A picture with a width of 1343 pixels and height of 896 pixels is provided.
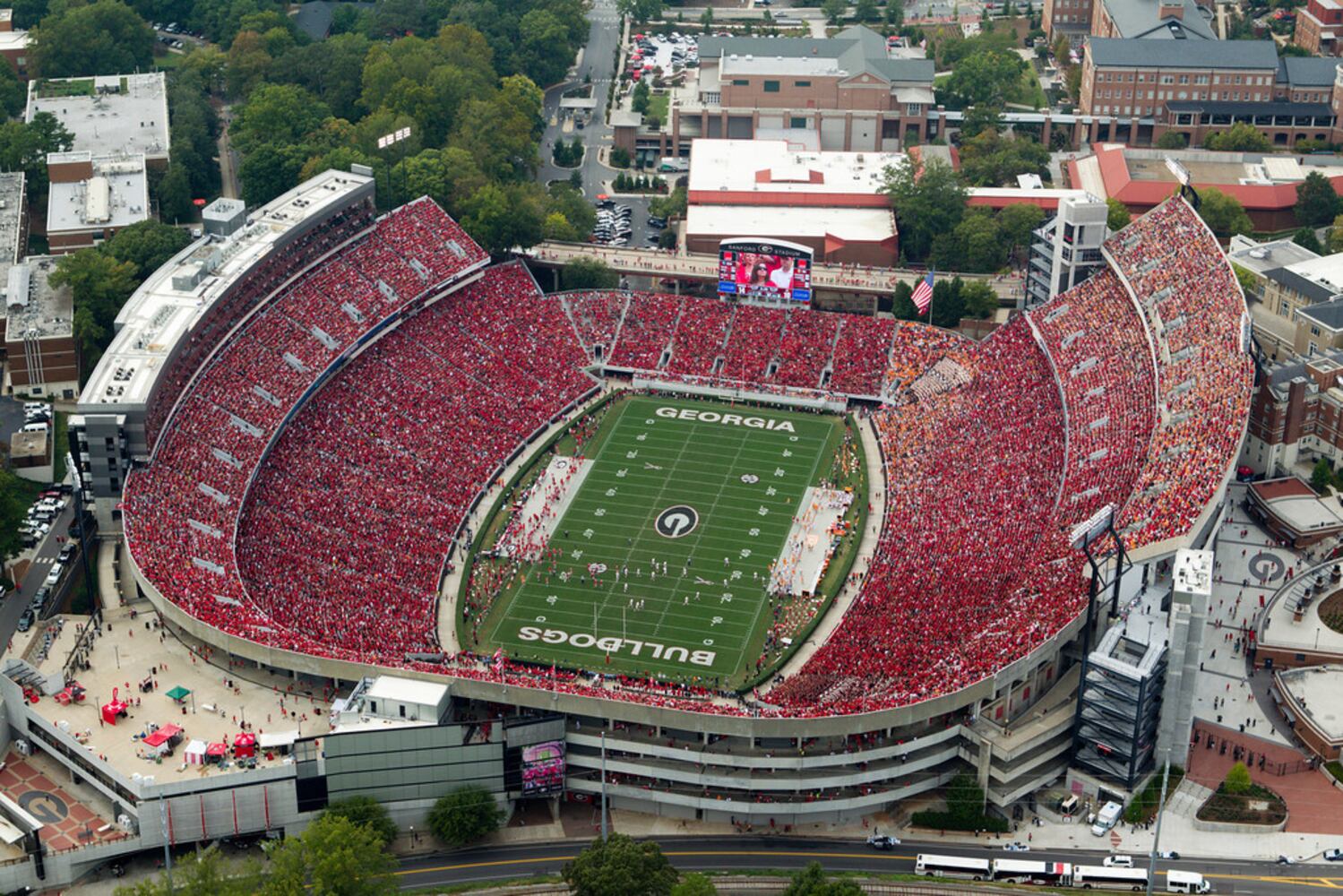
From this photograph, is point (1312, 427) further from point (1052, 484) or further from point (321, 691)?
point (321, 691)

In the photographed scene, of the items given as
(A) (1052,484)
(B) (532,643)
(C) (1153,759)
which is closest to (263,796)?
(B) (532,643)

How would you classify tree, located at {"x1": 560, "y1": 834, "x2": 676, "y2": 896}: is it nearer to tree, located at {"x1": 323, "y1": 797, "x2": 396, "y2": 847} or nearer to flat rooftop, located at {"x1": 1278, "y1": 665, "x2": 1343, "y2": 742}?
tree, located at {"x1": 323, "y1": 797, "x2": 396, "y2": 847}

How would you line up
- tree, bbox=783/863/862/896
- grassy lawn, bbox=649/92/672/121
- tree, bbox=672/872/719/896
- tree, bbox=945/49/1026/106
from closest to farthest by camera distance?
tree, bbox=672/872/719/896 < tree, bbox=783/863/862/896 < tree, bbox=945/49/1026/106 < grassy lawn, bbox=649/92/672/121

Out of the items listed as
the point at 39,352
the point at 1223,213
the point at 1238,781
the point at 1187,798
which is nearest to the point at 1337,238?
the point at 1223,213

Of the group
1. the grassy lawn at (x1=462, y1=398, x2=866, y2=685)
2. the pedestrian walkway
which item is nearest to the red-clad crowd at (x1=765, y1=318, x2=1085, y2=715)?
the grassy lawn at (x1=462, y1=398, x2=866, y2=685)

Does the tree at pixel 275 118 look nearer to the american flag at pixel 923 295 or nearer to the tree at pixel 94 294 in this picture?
the tree at pixel 94 294

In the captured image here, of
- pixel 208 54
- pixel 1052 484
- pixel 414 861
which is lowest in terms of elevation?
pixel 414 861
